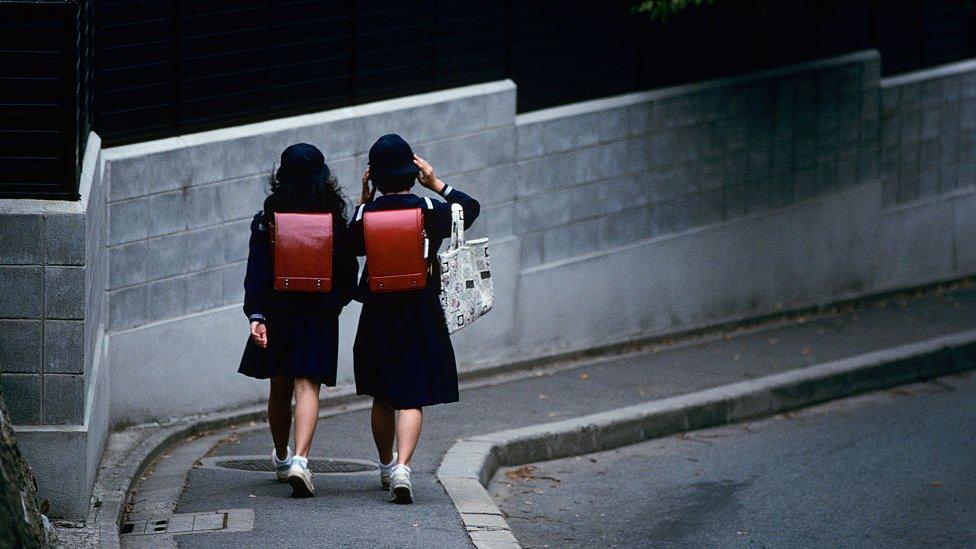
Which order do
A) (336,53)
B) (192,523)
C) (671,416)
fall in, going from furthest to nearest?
1. (336,53)
2. (671,416)
3. (192,523)

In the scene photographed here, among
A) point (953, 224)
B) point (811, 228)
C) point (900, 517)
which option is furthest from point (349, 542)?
point (953, 224)

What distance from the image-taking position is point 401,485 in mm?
7312

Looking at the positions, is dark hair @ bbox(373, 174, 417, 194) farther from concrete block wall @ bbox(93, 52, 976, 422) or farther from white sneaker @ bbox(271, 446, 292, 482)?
concrete block wall @ bbox(93, 52, 976, 422)

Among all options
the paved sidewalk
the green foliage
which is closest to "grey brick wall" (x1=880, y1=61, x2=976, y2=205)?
the paved sidewalk

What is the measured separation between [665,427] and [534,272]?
6.08 ft

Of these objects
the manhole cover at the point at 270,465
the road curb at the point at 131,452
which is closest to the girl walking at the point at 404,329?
the manhole cover at the point at 270,465

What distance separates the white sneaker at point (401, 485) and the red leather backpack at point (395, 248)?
850 mm

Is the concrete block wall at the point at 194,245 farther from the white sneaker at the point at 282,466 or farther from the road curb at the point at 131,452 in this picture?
the white sneaker at the point at 282,466

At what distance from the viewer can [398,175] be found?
284 inches

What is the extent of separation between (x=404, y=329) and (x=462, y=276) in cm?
36

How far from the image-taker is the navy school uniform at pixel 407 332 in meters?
7.30

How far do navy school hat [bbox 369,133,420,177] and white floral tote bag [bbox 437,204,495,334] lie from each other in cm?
31

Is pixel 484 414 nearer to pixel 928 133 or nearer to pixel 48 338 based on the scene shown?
pixel 48 338

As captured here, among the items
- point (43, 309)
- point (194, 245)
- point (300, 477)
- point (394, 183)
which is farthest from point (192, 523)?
point (194, 245)
